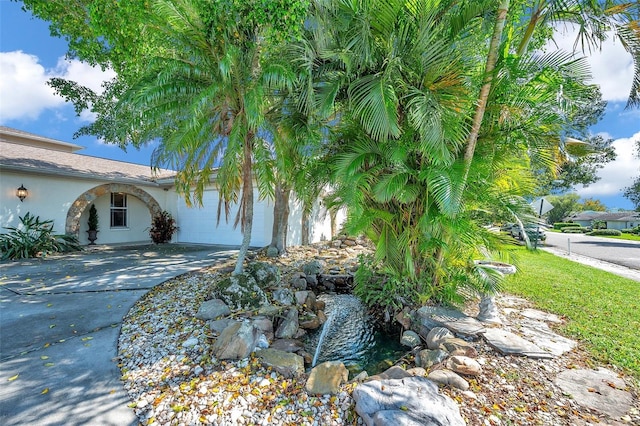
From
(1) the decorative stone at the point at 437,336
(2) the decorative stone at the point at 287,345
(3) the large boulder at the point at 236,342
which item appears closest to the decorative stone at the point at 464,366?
(1) the decorative stone at the point at 437,336

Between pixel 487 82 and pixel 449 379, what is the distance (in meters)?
3.86

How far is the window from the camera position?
1347 centimetres

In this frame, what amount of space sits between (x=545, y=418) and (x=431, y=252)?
271 centimetres

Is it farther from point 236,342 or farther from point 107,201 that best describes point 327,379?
point 107,201

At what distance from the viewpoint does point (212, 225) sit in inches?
Answer: 531

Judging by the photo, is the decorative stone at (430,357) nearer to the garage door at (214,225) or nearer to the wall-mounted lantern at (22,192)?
the garage door at (214,225)

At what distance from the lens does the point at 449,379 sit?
9.96ft

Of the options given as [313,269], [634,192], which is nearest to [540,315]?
[313,269]

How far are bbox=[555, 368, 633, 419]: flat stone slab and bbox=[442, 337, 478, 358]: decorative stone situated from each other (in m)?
0.83

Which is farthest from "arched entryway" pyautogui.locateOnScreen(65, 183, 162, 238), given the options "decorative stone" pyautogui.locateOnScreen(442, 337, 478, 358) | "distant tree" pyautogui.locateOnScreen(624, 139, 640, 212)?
"distant tree" pyautogui.locateOnScreen(624, 139, 640, 212)

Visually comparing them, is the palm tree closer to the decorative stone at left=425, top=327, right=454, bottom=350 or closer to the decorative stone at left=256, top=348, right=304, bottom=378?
the decorative stone at left=256, top=348, right=304, bottom=378

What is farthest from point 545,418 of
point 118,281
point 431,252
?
point 118,281

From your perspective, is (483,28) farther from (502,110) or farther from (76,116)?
(76,116)

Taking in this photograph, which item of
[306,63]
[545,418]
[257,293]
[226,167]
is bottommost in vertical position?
[545,418]
